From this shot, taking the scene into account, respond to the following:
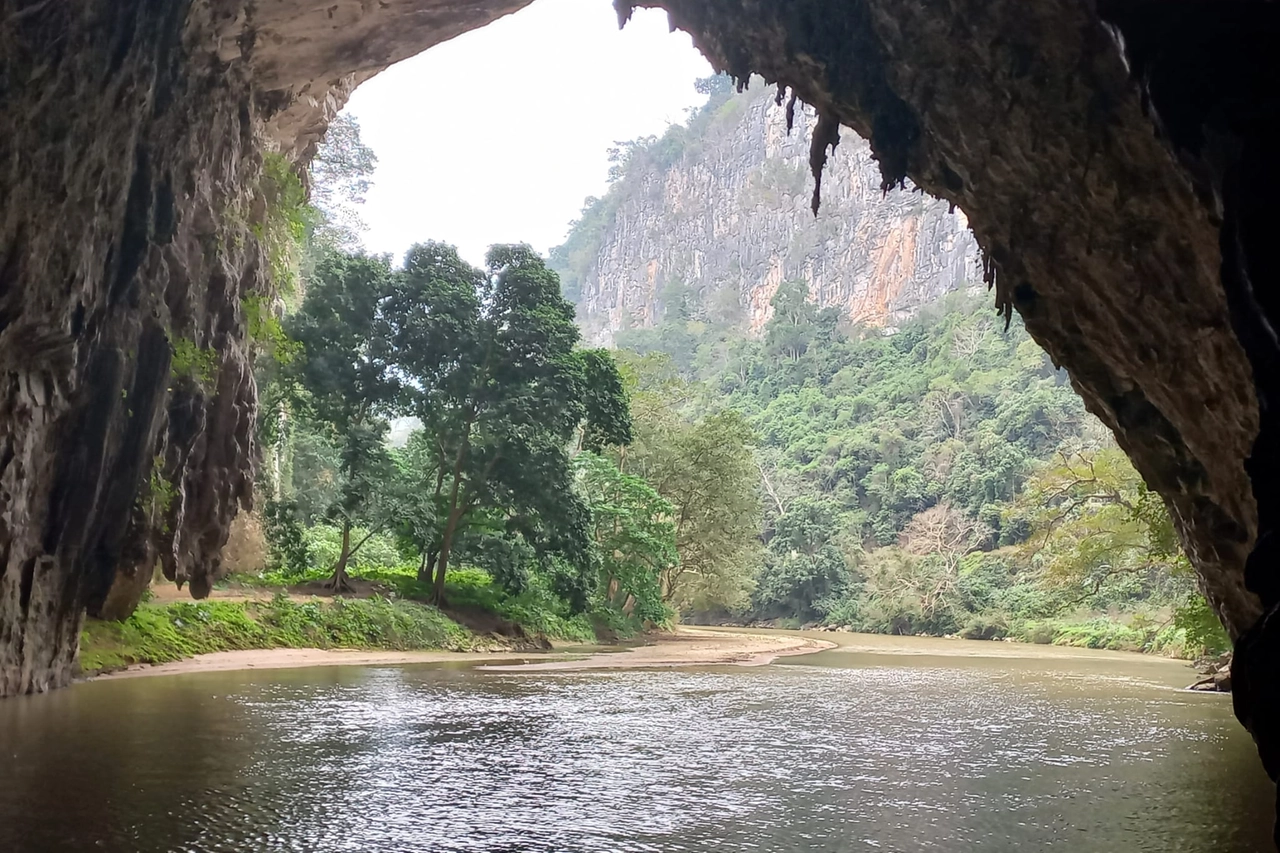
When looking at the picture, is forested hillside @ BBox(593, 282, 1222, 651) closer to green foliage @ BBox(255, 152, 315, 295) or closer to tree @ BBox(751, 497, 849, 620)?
tree @ BBox(751, 497, 849, 620)

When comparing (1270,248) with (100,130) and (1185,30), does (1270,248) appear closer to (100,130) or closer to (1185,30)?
(1185,30)

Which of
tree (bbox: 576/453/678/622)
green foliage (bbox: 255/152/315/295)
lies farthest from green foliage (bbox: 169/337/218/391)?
tree (bbox: 576/453/678/622)

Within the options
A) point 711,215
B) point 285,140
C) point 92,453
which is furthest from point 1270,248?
point 711,215

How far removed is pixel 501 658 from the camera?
18781 millimetres

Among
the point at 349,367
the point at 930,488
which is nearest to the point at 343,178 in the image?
the point at 349,367

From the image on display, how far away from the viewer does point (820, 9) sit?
878 cm

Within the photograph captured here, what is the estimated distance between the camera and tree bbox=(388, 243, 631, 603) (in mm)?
20875

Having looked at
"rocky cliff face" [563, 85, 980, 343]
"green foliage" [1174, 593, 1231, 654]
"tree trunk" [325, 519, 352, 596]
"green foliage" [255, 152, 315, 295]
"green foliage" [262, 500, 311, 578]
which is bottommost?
"green foliage" [1174, 593, 1231, 654]

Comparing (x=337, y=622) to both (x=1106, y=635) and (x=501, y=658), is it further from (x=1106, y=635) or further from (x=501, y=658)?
(x=1106, y=635)

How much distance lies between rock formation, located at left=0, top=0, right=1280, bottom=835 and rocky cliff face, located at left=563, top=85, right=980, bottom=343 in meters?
64.9

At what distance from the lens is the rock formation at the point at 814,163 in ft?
13.0

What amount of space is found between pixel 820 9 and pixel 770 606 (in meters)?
40.8

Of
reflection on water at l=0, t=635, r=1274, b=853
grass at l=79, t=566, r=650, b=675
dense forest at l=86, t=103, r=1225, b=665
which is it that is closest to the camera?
reflection on water at l=0, t=635, r=1274, b=853

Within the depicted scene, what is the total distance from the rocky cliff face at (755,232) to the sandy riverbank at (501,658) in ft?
177
